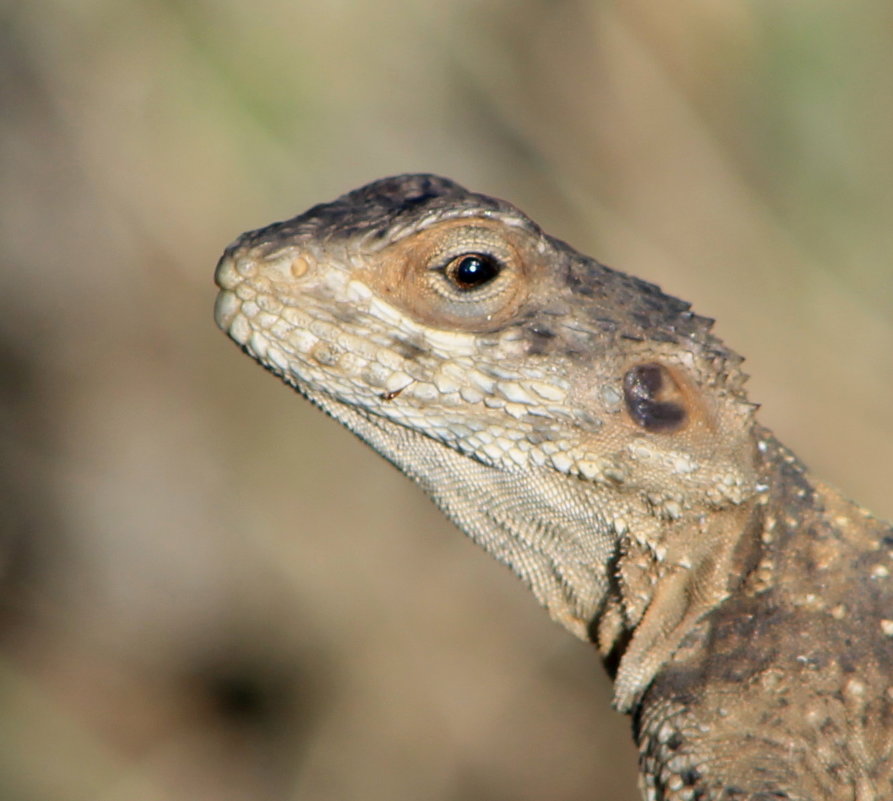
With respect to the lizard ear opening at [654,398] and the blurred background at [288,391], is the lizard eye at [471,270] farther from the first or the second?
the blurred background at [288,391]

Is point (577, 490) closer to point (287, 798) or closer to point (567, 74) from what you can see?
point (287, 798)

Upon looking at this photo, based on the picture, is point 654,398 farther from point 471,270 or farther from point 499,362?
point 471,270

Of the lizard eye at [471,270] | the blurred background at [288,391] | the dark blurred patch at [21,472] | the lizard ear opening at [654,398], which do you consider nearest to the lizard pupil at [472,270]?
the lizard eye at [471,270]

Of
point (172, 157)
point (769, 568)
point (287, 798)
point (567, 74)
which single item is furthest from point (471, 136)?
point (769, 568)

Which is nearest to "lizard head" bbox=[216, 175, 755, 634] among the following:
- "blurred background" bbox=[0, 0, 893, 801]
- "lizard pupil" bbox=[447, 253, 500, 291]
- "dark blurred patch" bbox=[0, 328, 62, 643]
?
"lizard pupil" bbox=[447, 253, 500, 291]

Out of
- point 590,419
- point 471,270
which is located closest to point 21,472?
point 471,270

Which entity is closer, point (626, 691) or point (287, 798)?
point (626, 691)
